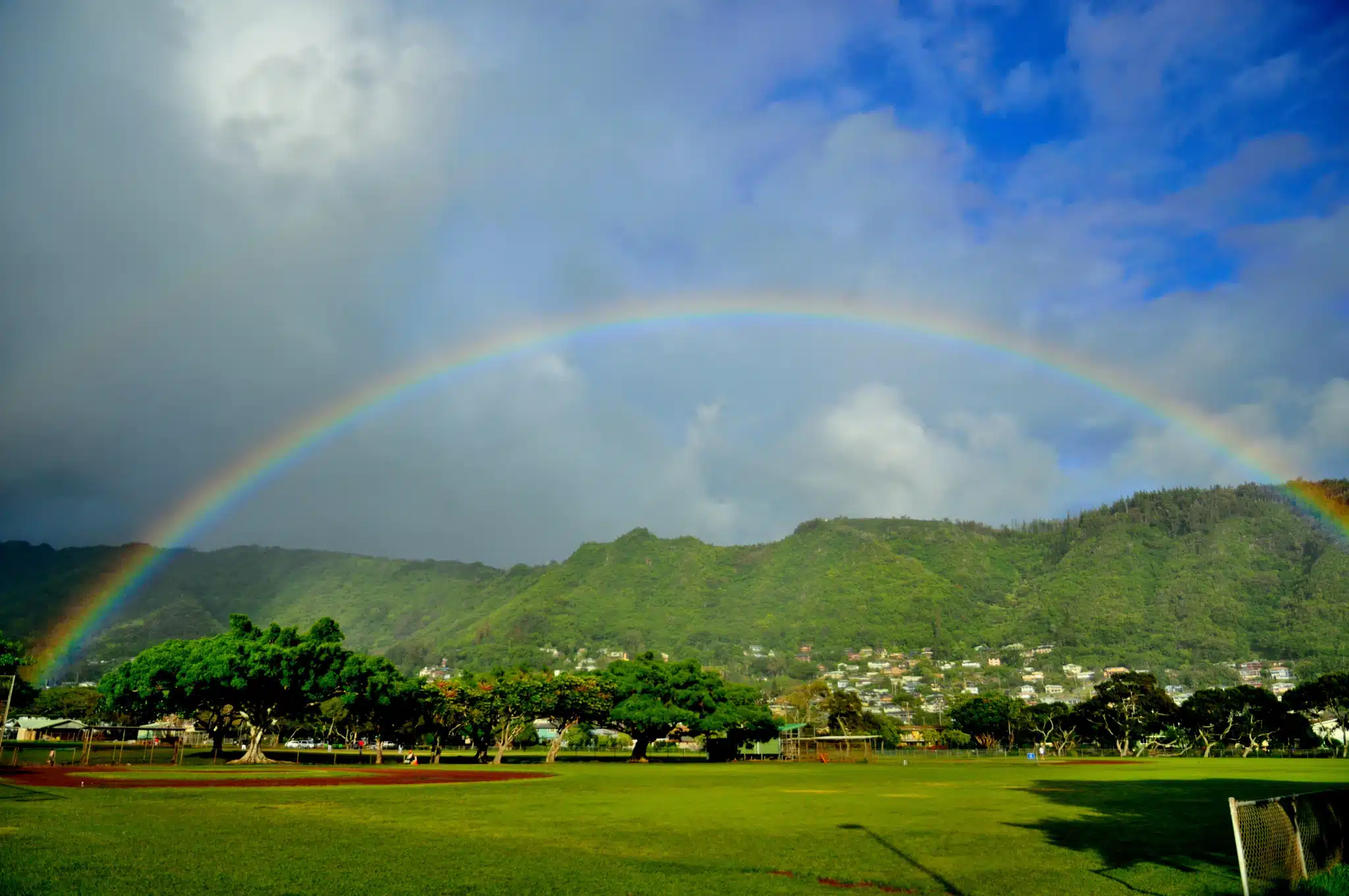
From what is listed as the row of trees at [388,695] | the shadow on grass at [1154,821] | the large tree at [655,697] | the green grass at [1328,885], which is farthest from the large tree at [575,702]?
the green grass at [1328,885]

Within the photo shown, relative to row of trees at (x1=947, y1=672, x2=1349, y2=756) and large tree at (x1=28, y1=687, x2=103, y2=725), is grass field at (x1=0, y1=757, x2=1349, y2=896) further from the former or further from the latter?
large tree at (x1=28, y1=687, x2=103, y2=725)

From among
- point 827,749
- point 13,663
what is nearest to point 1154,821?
point 13,663

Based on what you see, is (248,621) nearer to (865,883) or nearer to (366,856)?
(366,856)

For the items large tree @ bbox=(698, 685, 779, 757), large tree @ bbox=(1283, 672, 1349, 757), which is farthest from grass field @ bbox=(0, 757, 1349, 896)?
large tree @ bbox=(1283, 672, 1349, 757)

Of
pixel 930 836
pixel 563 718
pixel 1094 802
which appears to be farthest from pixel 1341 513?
pixel 930 836

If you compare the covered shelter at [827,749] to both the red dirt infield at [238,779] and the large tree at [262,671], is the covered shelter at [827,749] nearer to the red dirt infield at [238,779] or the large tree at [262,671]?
the red dirt infield at [238,779]

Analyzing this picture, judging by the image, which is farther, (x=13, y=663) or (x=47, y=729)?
(x=47, y=729)

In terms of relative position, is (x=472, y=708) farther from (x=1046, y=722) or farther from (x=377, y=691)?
(x=1046, y=722)
